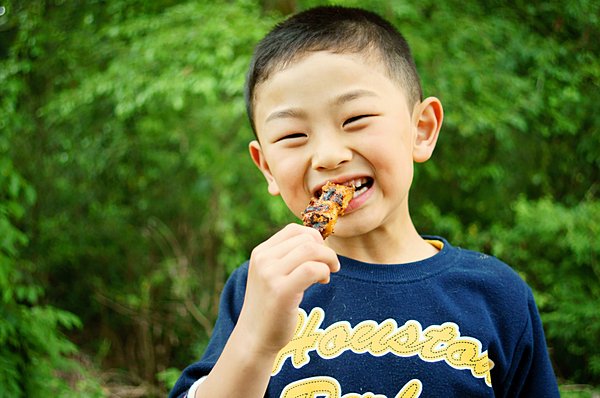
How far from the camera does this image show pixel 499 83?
3.59 metres

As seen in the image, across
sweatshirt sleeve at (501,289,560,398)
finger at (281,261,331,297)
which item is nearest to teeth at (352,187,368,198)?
finger at (281,261,331,297)

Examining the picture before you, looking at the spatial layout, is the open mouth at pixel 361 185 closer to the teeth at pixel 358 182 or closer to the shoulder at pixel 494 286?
the teeth at pixel 358 182

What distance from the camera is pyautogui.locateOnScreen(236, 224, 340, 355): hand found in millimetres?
1083

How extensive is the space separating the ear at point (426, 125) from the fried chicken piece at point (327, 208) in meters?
0.33

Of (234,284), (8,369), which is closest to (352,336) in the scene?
(234,284)

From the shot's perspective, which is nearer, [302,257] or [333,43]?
[302,257]

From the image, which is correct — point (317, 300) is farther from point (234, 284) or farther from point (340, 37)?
point (340, 37)

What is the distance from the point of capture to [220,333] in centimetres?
153

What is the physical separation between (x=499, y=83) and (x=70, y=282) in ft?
11.6

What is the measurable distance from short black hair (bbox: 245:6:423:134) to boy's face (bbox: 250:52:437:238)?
38 mm

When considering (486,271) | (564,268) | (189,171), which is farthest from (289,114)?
(189,171)

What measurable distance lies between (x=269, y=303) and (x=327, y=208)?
1.02 feet

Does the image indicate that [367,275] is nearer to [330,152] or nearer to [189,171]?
[330,152]

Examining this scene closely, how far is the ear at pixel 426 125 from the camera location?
1.67m
